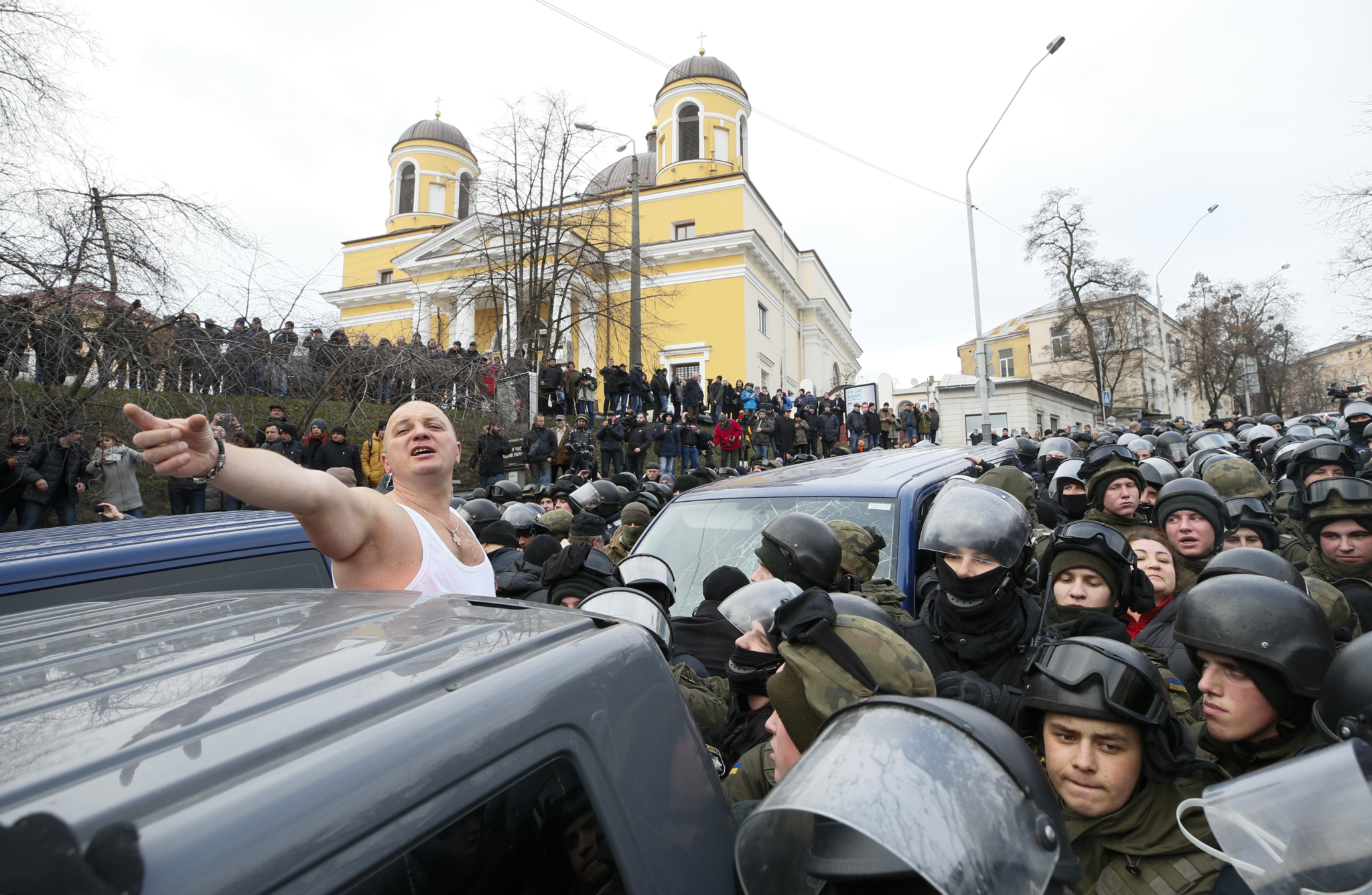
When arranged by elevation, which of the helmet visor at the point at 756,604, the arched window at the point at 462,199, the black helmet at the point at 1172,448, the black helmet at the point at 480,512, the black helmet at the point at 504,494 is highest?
the arched window at the point at 462,199

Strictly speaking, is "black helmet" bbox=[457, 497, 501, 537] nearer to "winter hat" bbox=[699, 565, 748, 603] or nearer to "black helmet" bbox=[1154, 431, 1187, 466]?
"winter hat" bbox=[699, 565, 748, 603]

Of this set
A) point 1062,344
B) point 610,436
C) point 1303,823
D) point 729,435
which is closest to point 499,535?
point 1303,823

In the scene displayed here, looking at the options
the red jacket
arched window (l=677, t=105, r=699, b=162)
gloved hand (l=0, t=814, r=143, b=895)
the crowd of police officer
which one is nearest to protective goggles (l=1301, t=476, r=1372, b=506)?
the crowd of police officer

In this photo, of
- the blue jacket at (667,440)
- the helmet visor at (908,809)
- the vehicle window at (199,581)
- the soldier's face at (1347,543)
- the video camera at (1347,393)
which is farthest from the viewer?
the video camera at (1347,393)

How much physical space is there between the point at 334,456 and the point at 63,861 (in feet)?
35.9

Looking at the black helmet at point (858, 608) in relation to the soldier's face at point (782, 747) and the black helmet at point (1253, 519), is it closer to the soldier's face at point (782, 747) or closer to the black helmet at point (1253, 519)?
the soldier's face at point (782, 747)

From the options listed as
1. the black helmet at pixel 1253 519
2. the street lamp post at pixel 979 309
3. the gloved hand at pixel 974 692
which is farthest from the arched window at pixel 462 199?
the gloved hand at pixel 974 692

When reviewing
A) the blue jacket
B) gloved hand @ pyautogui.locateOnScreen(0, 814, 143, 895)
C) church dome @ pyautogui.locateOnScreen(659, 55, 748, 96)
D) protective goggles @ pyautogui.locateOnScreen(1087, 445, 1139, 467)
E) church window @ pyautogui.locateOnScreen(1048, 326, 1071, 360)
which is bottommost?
gloved hand @ pyautogui.locateOnScreen(0, 814, 143, 895)

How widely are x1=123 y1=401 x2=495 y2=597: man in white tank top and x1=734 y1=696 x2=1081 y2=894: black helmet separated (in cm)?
112

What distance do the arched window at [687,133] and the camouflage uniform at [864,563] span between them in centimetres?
3938

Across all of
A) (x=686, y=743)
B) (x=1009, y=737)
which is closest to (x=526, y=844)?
(x=686, y=743)

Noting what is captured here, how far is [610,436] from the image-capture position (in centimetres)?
1543

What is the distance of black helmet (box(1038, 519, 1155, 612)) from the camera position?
11.3 feet

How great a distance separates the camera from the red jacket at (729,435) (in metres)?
18.7
